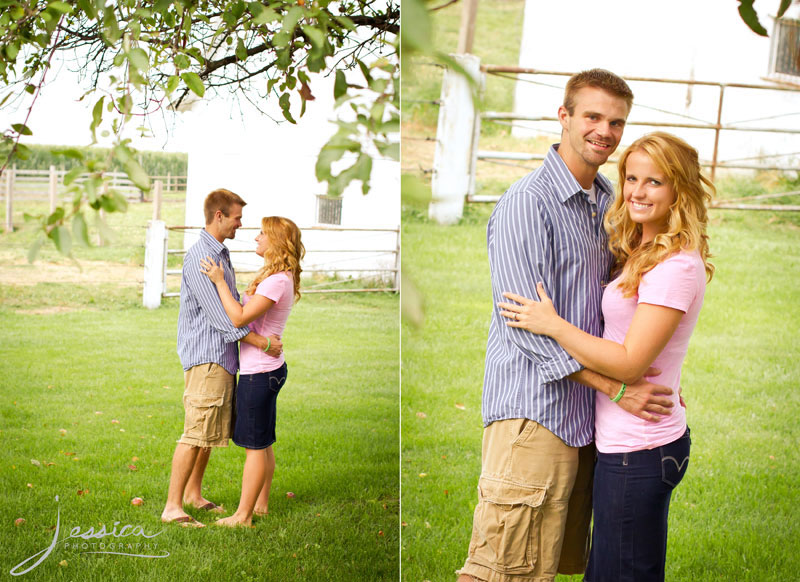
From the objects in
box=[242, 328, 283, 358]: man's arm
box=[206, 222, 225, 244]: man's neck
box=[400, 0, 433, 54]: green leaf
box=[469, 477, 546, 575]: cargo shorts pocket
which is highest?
box=[400, 0, 433, 54]: green leaf

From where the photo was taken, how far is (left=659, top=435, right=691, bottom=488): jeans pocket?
133 centimetres

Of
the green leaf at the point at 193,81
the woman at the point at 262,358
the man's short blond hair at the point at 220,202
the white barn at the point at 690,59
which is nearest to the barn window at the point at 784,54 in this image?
the white barn at the point at 690,59

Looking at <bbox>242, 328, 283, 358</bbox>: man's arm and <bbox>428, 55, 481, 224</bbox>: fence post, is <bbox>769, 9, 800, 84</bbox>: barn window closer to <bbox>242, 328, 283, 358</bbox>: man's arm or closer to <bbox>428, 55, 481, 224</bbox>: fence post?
<bbox>428, 55, 481, 224</bbox>: fence post

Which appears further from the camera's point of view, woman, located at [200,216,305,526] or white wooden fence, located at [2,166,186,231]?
woman, located at [200,216,305,526]

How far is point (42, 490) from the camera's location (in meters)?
2.35

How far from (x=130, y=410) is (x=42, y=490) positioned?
336 millimetres

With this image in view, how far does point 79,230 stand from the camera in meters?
0.71

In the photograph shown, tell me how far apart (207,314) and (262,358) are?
0.74ft

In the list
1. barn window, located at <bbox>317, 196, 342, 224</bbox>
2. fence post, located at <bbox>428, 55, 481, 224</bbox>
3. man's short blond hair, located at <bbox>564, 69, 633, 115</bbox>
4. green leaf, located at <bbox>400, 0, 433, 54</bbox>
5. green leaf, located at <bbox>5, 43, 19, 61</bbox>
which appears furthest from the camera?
fence post, located at <bbox>428, 55, 481, 224</bbox>

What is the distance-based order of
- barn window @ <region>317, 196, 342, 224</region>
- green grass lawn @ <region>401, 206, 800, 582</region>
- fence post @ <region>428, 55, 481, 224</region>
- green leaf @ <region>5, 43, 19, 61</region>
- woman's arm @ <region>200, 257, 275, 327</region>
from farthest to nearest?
fence post @ <region>428, 55, 481, 224</region> → green grass lawn @ <region>401, 206, 800, 582</region> → barn window @ <region>317, 196, 342, 224</region> → woman's arm @ <region>200, 257, 275, 327</region> → green leaf @ <region>5, 43, 19, 61</region>

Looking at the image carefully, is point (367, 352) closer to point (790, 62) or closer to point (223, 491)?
point (223, 491)

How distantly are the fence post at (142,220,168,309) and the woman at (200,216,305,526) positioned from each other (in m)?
0.16

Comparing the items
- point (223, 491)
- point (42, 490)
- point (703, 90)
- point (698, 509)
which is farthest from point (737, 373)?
point (42, 490)

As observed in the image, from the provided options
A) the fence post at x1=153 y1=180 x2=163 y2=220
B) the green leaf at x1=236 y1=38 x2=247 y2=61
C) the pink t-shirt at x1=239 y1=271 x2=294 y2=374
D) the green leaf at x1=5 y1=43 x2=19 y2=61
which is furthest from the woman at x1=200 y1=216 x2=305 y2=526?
the green leaf at x1=5 y1=43 x2=19 y2=61
